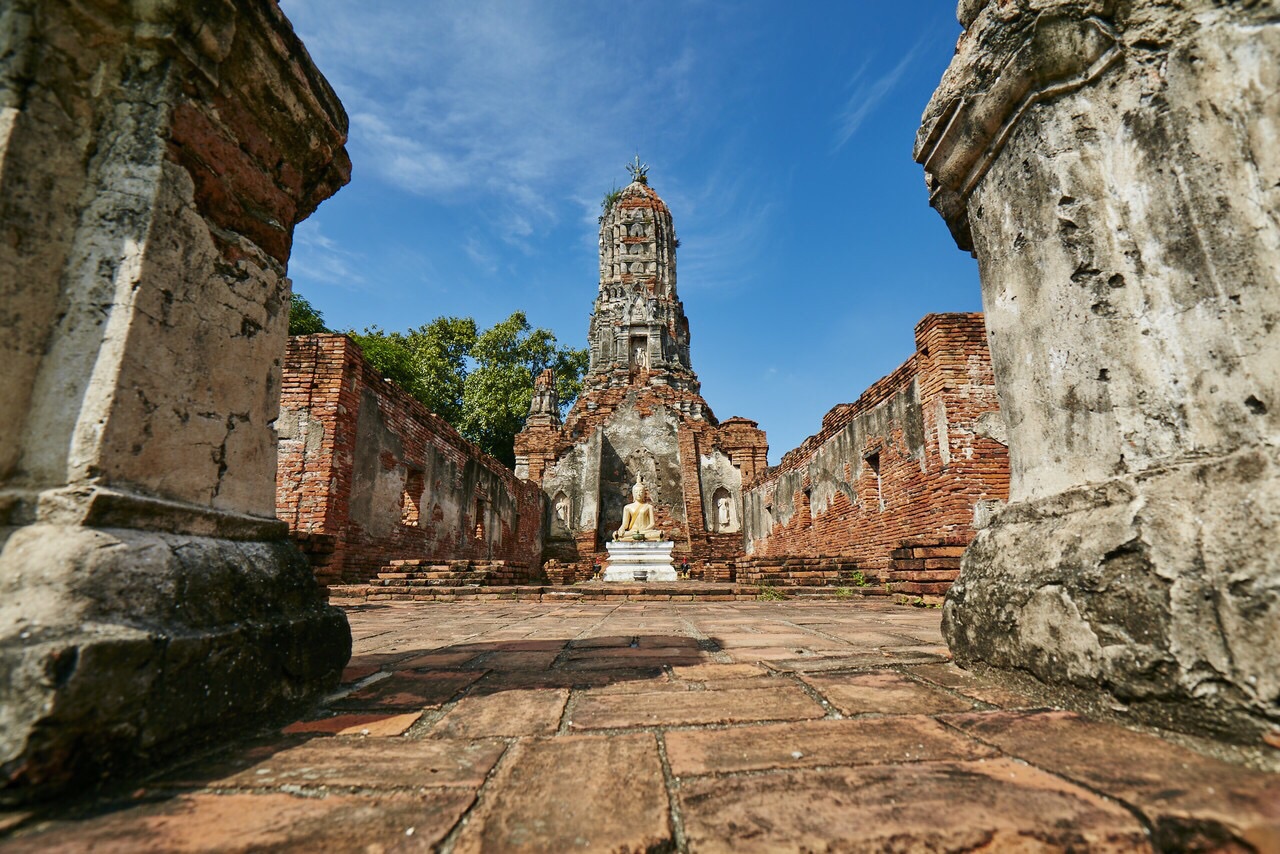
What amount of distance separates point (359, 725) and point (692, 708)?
0.89 m

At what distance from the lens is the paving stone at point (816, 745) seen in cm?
126

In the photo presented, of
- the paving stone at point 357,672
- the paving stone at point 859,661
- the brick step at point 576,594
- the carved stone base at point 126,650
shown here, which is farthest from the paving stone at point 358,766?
the brick step at point 576,594

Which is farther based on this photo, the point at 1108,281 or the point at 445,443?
the point at 445,443

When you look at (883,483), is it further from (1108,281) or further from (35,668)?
(35,668)

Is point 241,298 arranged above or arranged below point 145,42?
below

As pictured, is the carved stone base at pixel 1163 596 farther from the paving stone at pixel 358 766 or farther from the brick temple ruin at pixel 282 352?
the paving stone at pixel 358 766

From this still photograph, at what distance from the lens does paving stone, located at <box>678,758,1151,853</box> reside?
0.92 metres

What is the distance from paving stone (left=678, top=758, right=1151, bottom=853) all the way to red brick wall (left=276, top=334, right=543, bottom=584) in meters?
6.91

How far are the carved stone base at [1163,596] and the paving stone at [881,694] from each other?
0.89ft

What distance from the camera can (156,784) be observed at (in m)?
1.18

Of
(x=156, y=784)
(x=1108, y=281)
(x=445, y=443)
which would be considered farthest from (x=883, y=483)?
(x=156, y=784)

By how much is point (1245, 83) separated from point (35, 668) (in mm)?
2999

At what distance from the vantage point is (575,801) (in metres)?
1.10

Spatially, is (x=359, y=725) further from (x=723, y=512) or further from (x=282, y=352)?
(x=723, y=512)
